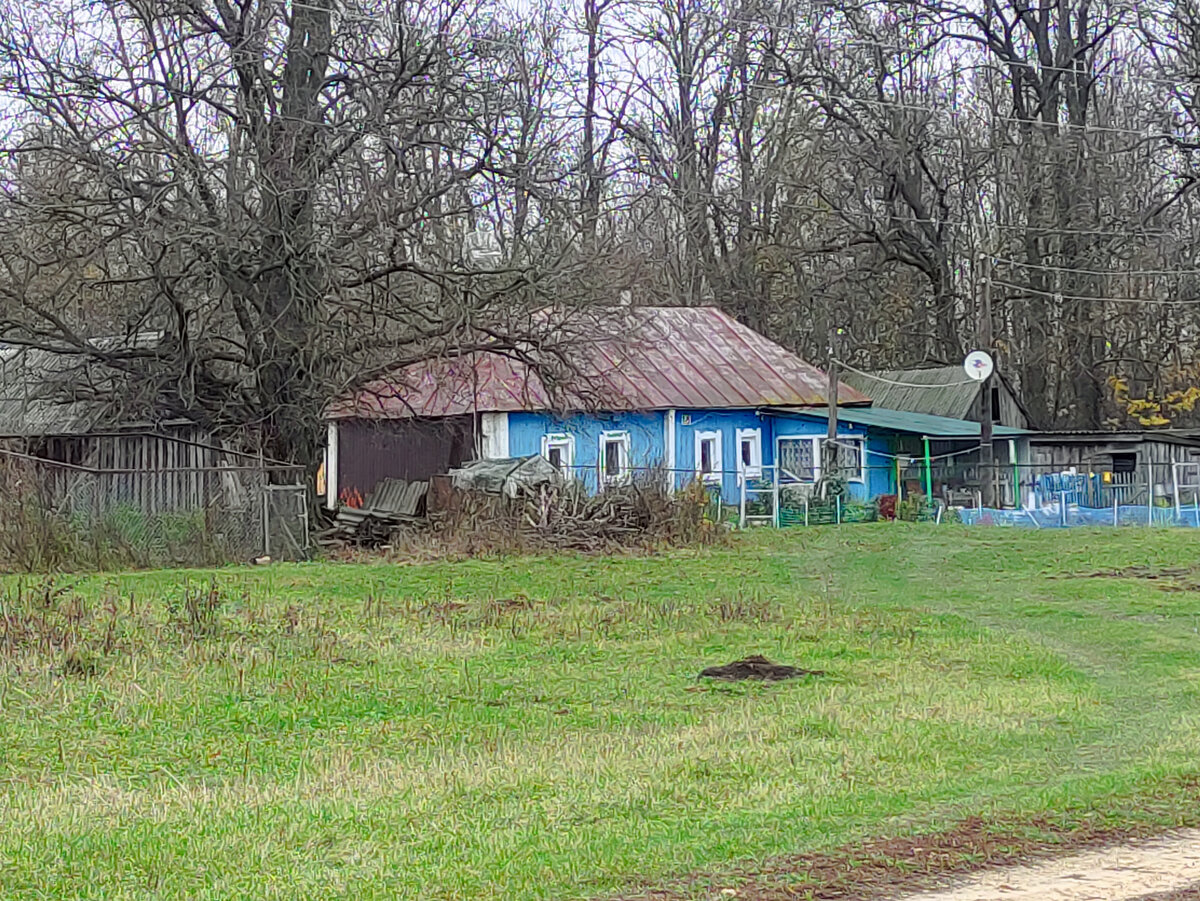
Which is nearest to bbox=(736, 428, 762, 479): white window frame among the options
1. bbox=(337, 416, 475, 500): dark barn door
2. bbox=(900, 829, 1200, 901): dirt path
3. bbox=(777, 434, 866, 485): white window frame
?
bbox=(777, 434, 866, 485): white window frame

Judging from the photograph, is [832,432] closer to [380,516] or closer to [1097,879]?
[380,516]

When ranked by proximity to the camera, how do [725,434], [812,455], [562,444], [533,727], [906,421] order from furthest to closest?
[906,421] → [812,455] → [725,434] → [562,444] → [533,727]

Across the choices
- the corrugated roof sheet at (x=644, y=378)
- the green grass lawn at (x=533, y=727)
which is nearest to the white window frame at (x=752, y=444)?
the corrugated roof sheet at (x=644, y=378)

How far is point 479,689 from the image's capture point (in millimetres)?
13445

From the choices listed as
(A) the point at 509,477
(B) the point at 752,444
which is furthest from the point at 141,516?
(B) the point at 752,444

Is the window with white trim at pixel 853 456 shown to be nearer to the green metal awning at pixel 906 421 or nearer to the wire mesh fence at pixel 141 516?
the green metal awning at pixel 906 421

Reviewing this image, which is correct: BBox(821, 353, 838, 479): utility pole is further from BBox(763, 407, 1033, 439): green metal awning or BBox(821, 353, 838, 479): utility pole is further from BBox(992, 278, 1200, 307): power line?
BBox(992, 278, 1200, 307): power line

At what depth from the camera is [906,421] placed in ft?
140

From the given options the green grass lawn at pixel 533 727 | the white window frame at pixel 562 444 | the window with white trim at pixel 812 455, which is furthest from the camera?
the window with white trim at pixel 812 455

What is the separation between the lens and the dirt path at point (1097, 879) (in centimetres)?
698

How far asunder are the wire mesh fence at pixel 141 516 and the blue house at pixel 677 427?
6.54m

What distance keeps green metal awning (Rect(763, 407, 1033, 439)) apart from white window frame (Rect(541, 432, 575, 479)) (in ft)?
17.2

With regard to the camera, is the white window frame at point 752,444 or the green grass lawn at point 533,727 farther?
the white window frame at point 752,444

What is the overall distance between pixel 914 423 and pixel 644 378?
8519 mm
